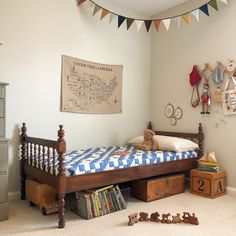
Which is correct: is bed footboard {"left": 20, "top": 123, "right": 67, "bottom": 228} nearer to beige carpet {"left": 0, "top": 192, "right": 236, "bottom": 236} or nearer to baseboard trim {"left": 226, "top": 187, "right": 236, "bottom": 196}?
beige carpet {"left": 0, "top": 192, "right": 236, "bottom": 236}

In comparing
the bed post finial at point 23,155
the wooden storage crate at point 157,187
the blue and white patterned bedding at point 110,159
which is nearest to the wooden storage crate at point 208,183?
the wooden storage crate at point 157,187

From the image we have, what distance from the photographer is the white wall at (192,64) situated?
3344 mm

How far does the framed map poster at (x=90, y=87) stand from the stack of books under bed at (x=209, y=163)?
1.42 m

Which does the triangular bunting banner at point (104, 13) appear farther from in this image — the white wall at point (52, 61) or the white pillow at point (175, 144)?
the white pillow at point (175, 144)

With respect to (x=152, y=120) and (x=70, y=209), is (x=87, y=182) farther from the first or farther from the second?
(x=152, y=120)

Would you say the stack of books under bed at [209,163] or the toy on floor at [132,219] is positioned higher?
the stack of books under bed at [209,163]

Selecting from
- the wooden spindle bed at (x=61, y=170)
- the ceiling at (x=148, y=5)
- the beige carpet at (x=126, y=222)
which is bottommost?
the beige carpet at (x=126, y=222)

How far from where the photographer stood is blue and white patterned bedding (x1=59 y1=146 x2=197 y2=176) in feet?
8.06

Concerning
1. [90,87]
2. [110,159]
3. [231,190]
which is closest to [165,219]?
[110,159]

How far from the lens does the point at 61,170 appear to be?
2.30 metres

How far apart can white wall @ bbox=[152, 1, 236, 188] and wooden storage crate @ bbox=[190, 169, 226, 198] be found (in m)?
0.17

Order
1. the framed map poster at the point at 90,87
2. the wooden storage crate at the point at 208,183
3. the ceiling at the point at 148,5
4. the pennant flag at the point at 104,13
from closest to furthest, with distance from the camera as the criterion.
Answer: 1. the wooden storage crate at the point at 208,183
2. the framed map poster at the point at 90,87
3. the pennant flag at the point at 104,13
4. the ceiling at the point at 148,5

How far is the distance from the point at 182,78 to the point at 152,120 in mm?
892

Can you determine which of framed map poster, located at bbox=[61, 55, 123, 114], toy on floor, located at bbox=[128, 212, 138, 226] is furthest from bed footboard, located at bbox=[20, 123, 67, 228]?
framed map poster, located at bbox=[61, 55, 123, 114]
